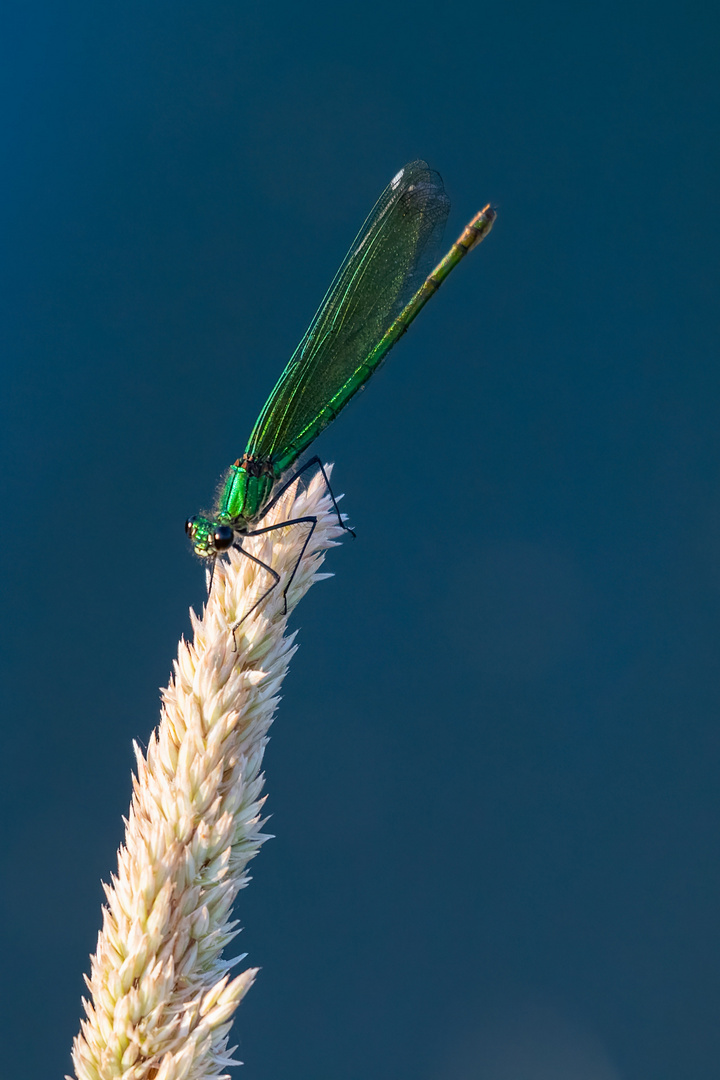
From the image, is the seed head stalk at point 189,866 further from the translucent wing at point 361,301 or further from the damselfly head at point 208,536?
the translucent wing at point 361,301

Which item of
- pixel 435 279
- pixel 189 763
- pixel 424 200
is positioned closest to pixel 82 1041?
pixel 189 763

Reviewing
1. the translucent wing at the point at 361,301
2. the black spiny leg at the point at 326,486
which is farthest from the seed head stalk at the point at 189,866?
the translucent wing at the point at 361,301

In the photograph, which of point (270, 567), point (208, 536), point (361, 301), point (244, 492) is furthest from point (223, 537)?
point (361, 301)

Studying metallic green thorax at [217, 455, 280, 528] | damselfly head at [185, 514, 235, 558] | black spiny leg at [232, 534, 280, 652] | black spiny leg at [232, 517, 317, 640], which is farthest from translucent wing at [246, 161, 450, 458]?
black spiny leg at [232, 534, 280, 652]

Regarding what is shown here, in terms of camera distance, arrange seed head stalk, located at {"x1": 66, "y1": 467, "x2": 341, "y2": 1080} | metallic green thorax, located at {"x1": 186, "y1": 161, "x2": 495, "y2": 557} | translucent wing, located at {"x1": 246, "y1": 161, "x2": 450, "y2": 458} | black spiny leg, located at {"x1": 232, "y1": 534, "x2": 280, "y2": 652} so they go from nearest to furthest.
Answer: seed head stalk, located at {"x1": 66, "y1": 467, "x2": 341, "y2": 1080}
black spiny leg, located at {"x1": 232, "y1": 534, "x2": 280, "y2": 652}
metallic green thorax, located at {"x1": 186, "y1": 161, "x2": 495, "y2": 557}
translucent wing, located at {"x1": 246, "y1": 161, "x2": 450, "y2": 458}

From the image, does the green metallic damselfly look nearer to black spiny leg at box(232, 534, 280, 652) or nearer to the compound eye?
the compound eye

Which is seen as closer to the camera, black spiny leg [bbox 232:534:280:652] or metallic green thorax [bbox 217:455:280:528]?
black spiny leg [bbox 232:534:280:652]

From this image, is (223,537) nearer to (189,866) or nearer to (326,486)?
(326,486)

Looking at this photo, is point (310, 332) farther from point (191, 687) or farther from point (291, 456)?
point (191, 687)
